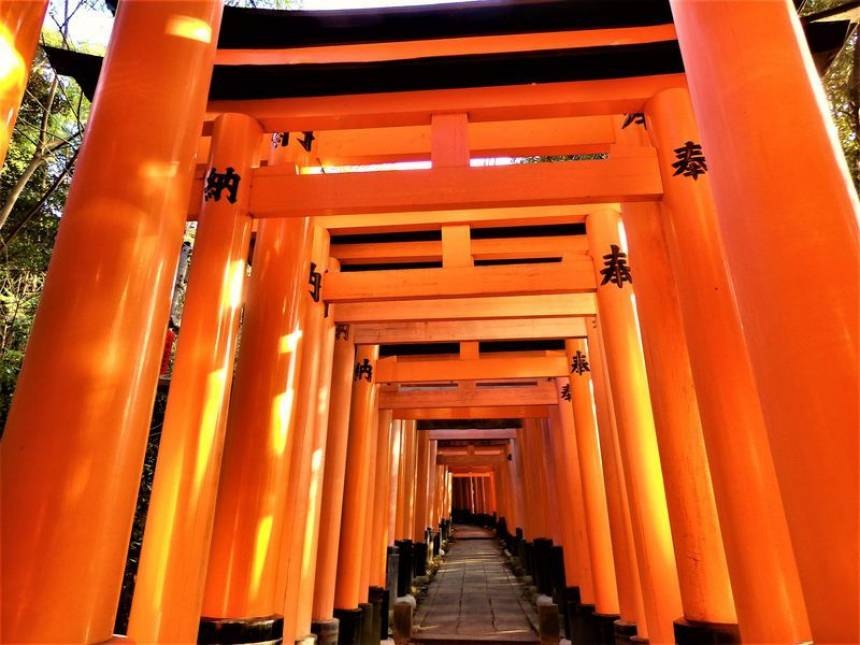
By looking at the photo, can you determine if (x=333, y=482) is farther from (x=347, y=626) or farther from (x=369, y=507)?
(x=369, y=507)

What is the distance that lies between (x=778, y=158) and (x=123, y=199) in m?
2.62

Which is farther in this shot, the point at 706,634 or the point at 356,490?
the point at 356,490

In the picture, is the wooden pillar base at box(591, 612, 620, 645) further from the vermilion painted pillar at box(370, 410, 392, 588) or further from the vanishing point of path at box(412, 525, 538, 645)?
the vermilion painted pillar at box(370, 410, 392, 588)

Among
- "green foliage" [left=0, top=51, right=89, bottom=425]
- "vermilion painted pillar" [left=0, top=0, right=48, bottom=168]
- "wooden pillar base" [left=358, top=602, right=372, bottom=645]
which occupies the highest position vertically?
"green foliage" [left=0, top=51, right=89, bottom=425]

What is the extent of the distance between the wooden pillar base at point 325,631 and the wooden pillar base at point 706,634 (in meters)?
4.36

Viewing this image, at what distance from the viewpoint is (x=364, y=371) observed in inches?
354

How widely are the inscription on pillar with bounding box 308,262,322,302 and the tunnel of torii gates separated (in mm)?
34

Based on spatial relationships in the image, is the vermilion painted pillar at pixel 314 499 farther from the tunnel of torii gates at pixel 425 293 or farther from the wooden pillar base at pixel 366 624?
the wooden pillar base at pixel 366 624

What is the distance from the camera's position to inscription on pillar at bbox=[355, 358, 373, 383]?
8.96 meters

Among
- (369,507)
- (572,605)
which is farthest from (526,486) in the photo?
(369,507)

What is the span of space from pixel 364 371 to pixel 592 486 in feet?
13.1

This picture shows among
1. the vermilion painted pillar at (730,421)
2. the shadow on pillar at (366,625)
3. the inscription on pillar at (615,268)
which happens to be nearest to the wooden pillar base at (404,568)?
the shadow on pillar at (366,625)

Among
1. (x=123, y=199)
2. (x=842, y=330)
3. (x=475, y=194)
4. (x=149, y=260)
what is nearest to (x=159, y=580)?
(x=149, y=260)

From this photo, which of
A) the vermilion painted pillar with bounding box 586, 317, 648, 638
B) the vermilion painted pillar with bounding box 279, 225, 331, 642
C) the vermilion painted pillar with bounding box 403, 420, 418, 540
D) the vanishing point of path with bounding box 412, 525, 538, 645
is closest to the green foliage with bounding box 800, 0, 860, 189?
the vermilion painted pillar with bounding box 586, 317, 648, 638
